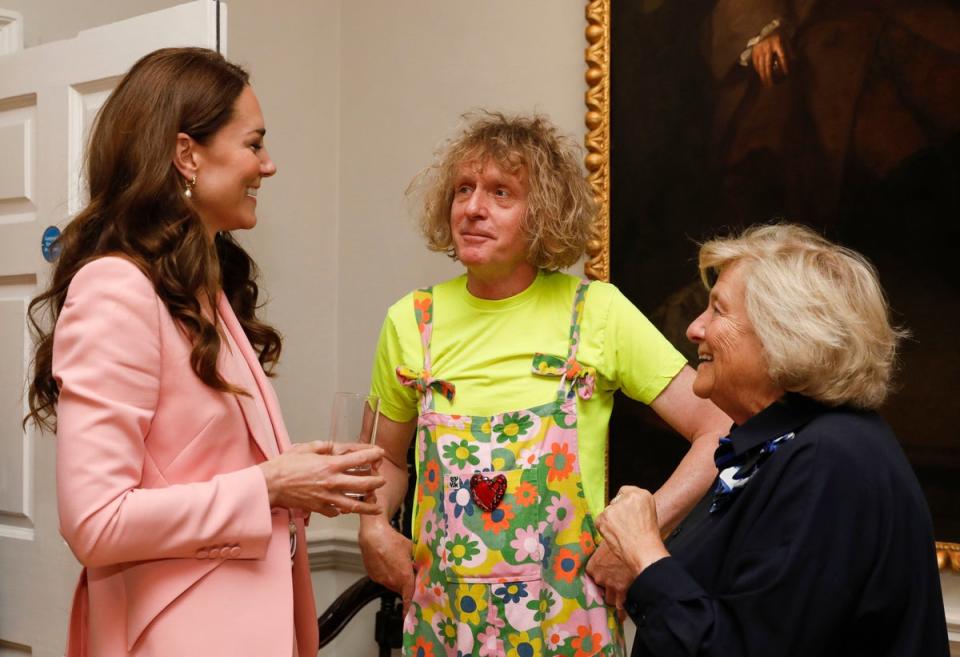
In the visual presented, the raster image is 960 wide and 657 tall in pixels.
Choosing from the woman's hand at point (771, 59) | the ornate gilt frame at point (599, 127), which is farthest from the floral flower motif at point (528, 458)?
the woman's hand at point (771, 59)

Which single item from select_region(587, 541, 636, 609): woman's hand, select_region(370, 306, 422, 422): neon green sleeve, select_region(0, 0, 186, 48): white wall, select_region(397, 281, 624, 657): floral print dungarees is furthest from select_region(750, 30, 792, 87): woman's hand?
select_region(0, 0, 186, 48): white wall

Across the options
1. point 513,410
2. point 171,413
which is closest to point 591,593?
point 513,410

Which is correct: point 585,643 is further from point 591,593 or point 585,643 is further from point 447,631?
point 447,631

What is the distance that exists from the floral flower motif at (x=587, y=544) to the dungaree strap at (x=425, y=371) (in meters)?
0.41

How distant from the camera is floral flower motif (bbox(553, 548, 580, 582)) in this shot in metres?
2.16

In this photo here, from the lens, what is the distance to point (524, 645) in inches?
83.5

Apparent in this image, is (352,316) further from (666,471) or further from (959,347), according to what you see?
(959,347)

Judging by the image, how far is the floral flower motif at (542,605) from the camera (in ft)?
7.02

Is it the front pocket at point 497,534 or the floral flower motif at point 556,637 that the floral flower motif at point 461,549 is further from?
the floral flower motif at point 556,637

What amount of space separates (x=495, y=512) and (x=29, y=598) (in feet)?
4.89

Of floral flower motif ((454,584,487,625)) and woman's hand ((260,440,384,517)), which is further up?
woman's hand ((260,440,384,517))

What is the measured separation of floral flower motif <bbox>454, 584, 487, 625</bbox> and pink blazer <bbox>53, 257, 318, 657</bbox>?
0.58 metres

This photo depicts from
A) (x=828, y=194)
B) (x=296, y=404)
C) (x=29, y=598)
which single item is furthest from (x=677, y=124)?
(x=29, y=598)

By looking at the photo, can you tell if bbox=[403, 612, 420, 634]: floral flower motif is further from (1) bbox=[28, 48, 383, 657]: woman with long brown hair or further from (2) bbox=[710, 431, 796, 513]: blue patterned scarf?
(2) bbox=[710, 431, 796, 513]: blue patterned scarf
